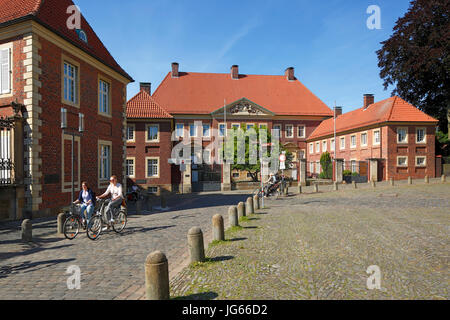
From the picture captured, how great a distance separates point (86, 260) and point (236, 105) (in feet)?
125

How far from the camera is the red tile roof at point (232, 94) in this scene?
1730 inches

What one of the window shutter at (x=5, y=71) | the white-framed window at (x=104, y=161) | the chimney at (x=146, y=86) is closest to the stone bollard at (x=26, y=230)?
the window shutter at (x=5, y=71)

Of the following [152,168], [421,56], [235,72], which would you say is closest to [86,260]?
[152,168]

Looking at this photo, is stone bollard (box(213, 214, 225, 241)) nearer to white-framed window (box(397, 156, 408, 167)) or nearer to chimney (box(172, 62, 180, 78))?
white-framed window (box(397, 156, 408, 167))

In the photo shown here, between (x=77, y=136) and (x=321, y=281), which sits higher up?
(x=77, y=136)

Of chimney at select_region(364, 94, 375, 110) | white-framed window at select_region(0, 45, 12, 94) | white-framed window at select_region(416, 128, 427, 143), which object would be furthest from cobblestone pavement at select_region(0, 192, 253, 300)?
chimney at select_region(364, 94, 375, 110)

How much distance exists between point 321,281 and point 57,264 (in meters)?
4.92

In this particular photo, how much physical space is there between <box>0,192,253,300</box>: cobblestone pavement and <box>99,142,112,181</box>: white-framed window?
6324mm

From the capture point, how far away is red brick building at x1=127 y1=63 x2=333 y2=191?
1678 inches

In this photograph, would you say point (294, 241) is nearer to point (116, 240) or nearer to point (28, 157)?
point (116, 240)

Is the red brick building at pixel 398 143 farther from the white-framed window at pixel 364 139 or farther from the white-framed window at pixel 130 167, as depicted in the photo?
the white-framed window at pixel 130 167
